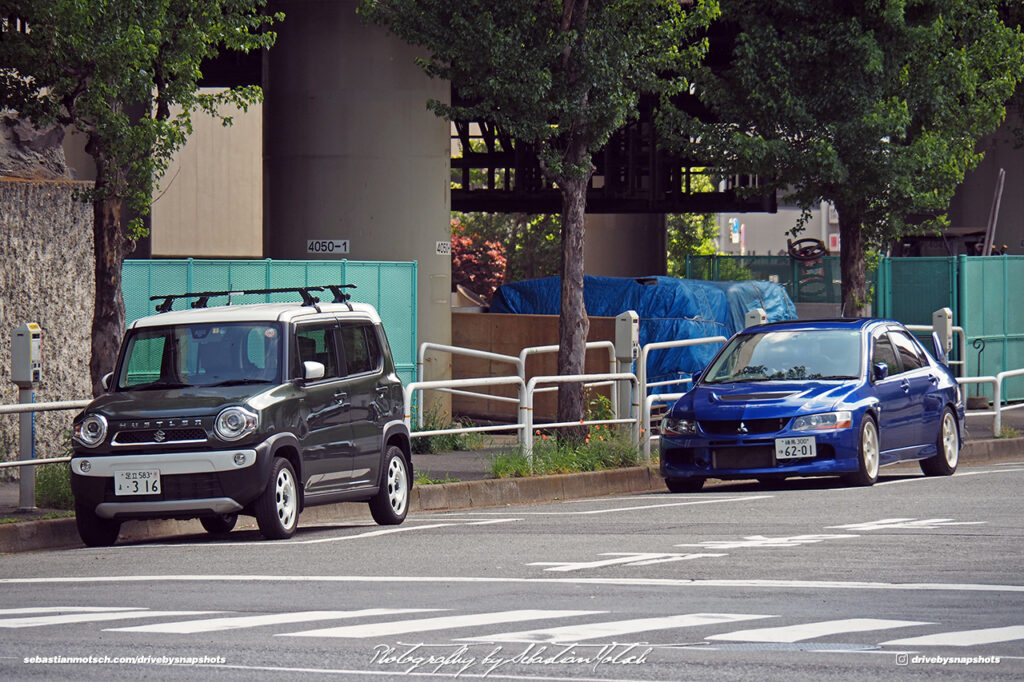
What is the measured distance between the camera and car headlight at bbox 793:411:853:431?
1535 cm

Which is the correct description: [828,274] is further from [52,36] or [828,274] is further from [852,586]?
[852,586]

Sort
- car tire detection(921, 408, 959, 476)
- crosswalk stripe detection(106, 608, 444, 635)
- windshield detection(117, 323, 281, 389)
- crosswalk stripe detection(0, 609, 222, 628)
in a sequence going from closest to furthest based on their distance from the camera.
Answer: crosswalk stripe detection(106, 608, 444, 635), crosswalk stripe detection(0, 609, 222, 628), windshield detection(117, 323, 281, 389), car tire detection(921, 408, 959, 476)

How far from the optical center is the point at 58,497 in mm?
13633

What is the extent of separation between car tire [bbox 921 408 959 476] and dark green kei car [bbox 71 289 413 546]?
20.7 ft

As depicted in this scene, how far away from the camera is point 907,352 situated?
57.3ft

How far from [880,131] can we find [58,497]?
14125 mm

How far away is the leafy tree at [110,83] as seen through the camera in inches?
563

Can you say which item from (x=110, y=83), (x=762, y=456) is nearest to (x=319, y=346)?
(x=110, y=83)

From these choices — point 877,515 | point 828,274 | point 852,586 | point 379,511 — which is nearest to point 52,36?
point 379,511

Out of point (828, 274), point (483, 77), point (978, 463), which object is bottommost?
point (978, 463)

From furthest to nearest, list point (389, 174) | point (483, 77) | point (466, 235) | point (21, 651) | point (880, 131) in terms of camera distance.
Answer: point (466, 235) → point (389, 174) → point (880, 131) → point (483, 77) → point (21, 651)

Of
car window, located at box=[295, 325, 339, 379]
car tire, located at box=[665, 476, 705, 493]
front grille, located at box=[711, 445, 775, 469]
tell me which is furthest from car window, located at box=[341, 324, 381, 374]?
car tire, located at box=[665, 476, 705, 493]

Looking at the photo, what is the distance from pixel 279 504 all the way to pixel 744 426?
16.5 ft

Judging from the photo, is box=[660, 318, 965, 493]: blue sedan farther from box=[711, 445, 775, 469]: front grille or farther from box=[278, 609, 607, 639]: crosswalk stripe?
box=[278, 609, 607, 639]: crosswalk stripe
